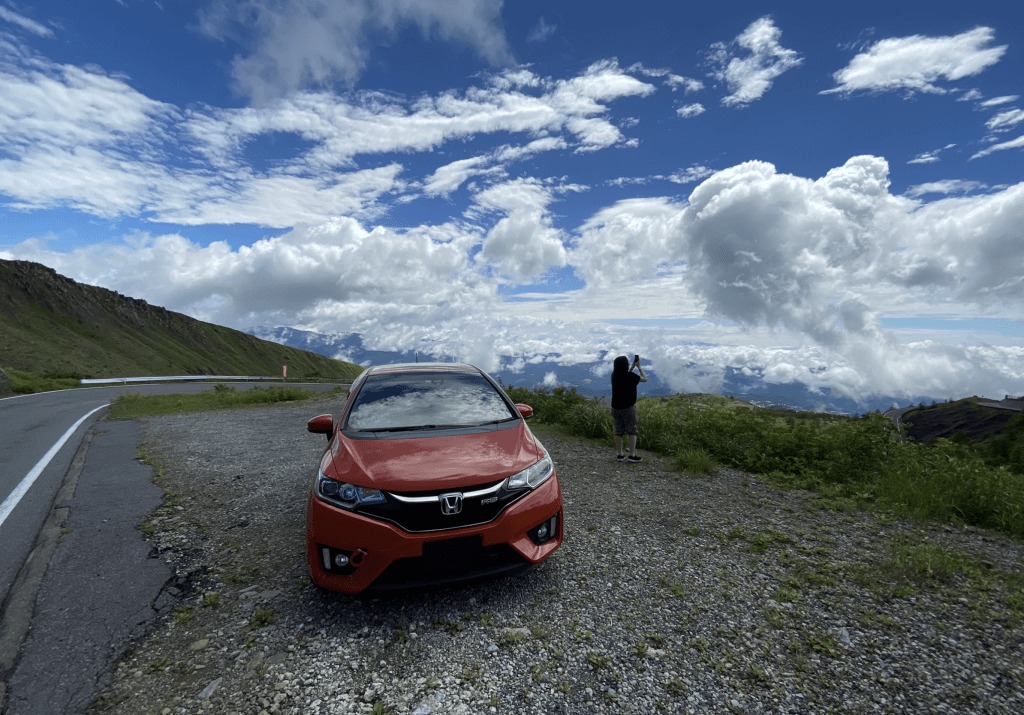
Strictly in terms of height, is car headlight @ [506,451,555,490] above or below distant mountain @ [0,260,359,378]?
below

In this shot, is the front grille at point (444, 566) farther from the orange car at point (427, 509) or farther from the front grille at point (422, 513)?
the front grille at point (422, 513)

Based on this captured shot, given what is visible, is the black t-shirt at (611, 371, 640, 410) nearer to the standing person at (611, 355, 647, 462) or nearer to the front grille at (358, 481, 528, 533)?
the standing person at (611, 355, 647, 462)

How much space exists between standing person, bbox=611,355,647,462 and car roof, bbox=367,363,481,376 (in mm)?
3354

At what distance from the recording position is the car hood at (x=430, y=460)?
3486 mm

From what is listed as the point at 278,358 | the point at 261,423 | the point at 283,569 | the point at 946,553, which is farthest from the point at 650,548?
the point at 278,358

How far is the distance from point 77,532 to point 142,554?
117 cm

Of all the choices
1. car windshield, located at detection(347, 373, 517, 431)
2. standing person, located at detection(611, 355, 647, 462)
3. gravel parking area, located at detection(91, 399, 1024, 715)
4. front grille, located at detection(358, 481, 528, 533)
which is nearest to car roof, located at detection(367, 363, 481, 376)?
car windshield, located at detection(347, 373, 517, 431)

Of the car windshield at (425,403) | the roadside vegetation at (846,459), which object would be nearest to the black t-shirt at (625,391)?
the roadside vegetation at (846,459)

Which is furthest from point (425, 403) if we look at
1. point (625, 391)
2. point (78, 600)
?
point (625, 391)

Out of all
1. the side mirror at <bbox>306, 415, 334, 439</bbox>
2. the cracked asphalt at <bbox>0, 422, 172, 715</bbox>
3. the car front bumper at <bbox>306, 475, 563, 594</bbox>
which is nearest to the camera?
the cracked asphalt at <bbox>0, 422, 172, 715</bbox>

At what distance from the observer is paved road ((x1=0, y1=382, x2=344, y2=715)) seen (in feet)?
9.69

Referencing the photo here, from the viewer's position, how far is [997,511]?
18.1 feet

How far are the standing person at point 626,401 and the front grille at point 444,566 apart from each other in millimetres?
5396

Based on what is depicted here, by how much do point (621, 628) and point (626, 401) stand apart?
5447 mm
